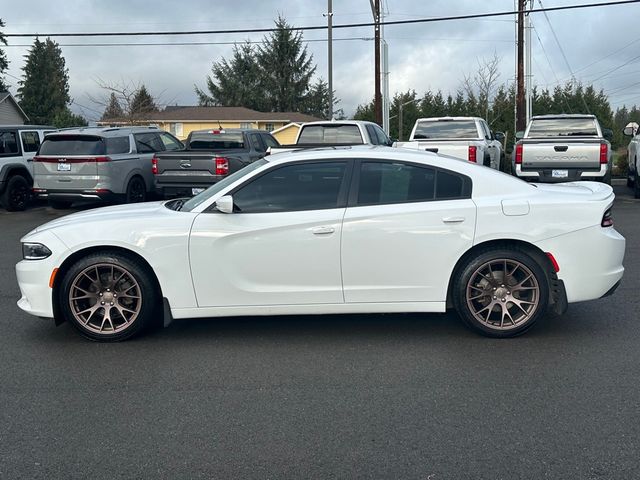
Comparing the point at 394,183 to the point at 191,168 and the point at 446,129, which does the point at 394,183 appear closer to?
the point at 191,168

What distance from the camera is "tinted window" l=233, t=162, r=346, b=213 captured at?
5.88 m

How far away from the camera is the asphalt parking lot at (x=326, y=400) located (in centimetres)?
380

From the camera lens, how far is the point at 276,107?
2726 inches

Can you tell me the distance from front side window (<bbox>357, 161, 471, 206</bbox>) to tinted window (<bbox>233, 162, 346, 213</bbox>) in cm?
22

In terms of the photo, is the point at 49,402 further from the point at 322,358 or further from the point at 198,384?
the point at 322,358

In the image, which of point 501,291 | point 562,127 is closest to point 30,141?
point 562,127

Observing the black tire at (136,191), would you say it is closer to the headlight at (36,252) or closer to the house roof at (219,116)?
the headlight at (36,252)

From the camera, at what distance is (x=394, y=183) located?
592 cm

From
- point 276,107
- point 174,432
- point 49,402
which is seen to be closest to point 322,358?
point 174,432

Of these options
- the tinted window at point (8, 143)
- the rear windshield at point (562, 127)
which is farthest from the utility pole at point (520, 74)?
the tinted window at point (8, 143)

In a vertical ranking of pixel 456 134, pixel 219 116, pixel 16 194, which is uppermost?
pixel 219 116

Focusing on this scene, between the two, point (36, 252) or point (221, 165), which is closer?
point (36, 252)

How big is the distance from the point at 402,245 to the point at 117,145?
10.7 metres

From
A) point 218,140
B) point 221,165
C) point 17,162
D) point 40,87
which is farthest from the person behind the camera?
point 40,87
